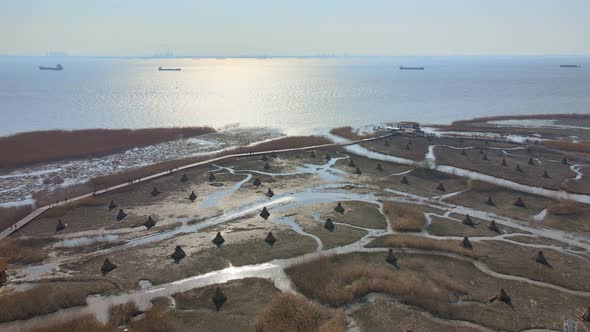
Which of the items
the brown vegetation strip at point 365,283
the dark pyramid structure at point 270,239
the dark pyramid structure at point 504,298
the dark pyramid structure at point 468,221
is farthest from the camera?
the dark pyramid structure at point 468,221

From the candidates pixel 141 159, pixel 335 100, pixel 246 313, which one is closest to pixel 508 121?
pixel 335 100

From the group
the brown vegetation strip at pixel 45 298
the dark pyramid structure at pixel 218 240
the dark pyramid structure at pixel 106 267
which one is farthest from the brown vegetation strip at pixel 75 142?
A: the dark pyramid structure at pixel 218 240

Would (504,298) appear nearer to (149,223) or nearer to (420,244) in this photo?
(420,244)

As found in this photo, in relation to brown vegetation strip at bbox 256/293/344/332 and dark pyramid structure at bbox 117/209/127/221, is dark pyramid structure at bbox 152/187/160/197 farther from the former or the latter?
brown vegetation strip at bbox 256/293/344/332

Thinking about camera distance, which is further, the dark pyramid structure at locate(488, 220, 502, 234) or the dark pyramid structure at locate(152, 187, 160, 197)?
the dark pyramid structure at locate(152, 187, 160, 197)

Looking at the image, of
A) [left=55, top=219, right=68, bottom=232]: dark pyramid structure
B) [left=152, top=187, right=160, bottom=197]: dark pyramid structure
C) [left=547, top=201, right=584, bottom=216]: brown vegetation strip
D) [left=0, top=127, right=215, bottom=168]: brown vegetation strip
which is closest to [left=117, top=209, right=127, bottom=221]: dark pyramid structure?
[left=55, top=219, right=68, bottom=232]: dark pyramid structure

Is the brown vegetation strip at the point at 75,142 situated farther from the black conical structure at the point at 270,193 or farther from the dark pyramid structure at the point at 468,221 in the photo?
the dark pyramid structure at the point at 468,221
